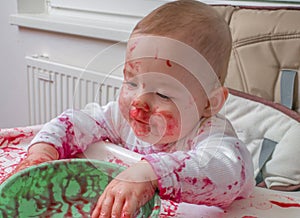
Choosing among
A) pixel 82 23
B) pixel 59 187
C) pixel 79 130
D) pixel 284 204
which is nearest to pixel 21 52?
pixel 82 23

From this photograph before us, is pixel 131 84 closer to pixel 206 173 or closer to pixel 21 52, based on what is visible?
pixel 206 173

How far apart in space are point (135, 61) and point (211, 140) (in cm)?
15

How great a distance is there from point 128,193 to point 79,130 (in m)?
0.25

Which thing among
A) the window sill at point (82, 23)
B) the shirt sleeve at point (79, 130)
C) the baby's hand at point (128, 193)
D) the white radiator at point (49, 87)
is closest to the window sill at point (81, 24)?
the window sill at point (82, 23)

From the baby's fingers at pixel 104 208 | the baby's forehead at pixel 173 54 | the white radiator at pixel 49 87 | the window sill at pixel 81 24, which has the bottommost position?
the white radiator at pixel 49 87

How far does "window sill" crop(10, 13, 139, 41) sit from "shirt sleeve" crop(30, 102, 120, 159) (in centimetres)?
59

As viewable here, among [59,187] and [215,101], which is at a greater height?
[215,101]

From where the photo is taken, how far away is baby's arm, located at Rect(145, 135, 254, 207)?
0.52 metres

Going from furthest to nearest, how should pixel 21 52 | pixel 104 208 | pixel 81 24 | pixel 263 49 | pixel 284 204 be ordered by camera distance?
pixel 21 52 < pixel 81 24 < pixel 263 49 < pixel 284 204 < pixel 104 208

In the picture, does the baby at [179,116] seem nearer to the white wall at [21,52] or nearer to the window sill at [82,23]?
the window sill at [82,23]

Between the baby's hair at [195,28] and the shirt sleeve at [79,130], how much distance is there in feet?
0.64

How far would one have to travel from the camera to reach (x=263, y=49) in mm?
887

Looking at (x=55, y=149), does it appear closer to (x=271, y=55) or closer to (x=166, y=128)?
(x=166, y=128)

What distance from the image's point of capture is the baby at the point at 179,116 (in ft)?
1.69
